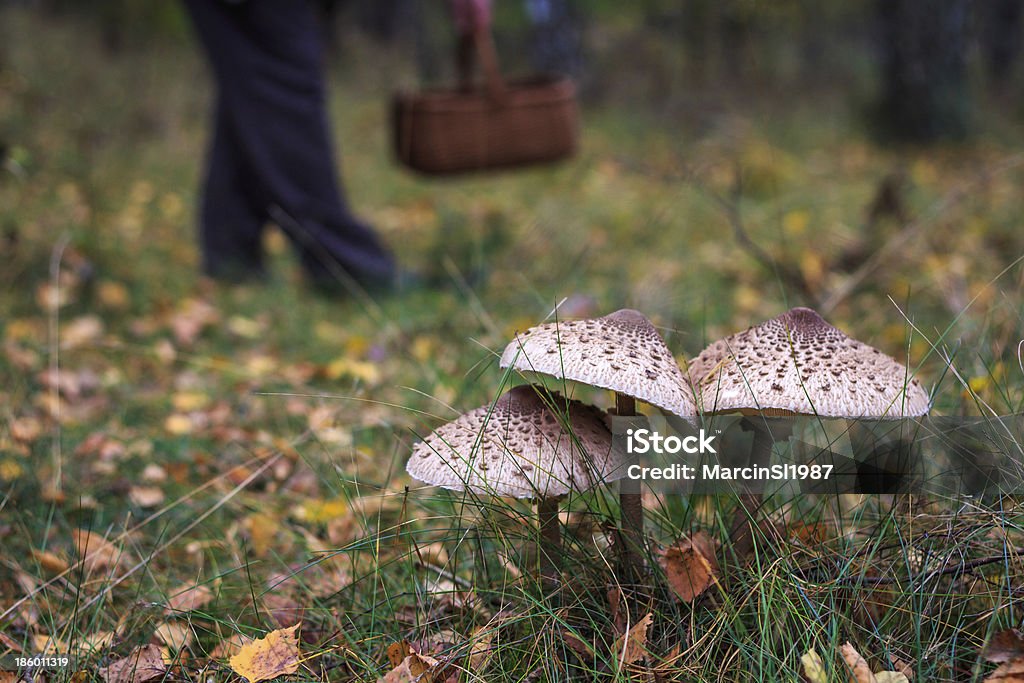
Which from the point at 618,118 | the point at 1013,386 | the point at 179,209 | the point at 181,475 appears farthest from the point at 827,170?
the point at 181,475

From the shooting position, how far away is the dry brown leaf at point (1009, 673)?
4.61 ft

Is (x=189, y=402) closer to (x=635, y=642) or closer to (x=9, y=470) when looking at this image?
(x=9, y=470)

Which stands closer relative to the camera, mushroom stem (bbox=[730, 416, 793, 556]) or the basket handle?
mushroom stem (bbox=[730, 416, 793, 556])

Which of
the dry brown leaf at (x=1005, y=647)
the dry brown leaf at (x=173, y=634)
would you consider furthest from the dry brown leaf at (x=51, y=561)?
the dry brown leaf at (x=1005, y=647)

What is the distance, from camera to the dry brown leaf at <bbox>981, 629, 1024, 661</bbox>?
4.72 feet

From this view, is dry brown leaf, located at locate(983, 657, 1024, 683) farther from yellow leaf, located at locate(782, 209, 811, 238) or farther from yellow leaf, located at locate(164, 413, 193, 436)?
yellow leaf, located at locate(782, 209, 811, 238)

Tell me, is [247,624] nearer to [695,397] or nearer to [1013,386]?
[695,397]

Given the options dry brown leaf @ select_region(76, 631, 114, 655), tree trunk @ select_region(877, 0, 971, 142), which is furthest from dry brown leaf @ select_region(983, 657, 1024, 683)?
tree trunk @ select_region(877, 0, 971, 142)

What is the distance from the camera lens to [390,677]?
1548mm

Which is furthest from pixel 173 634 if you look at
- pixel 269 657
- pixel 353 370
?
pixel 353 370

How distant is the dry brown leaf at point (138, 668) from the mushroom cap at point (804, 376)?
109cm

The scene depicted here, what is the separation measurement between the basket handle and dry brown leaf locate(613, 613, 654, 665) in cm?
316

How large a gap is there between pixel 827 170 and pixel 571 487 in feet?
22.7

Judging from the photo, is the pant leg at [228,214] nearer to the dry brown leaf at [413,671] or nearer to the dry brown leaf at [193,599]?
the dry brown leaf at [193,599]
